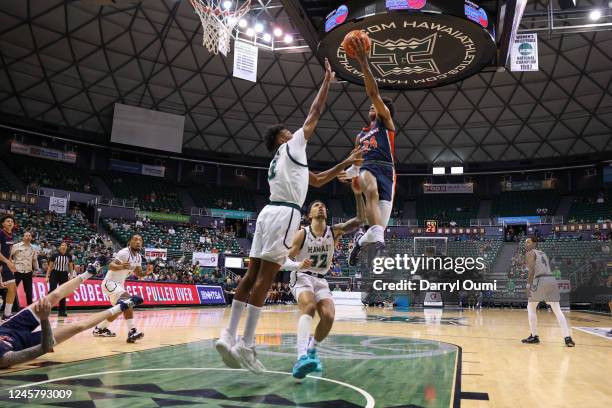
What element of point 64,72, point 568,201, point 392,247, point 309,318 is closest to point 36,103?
point 64,72

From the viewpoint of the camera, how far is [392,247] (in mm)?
28797

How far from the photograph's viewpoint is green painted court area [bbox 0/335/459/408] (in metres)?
A: 3.99

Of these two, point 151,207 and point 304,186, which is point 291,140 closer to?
point 304,186

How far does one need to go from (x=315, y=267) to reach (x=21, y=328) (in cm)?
328

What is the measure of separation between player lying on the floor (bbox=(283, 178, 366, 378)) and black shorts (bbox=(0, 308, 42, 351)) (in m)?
2.70

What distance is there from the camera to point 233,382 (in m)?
4.86

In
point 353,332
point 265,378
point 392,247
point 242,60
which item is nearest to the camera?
point 265,378

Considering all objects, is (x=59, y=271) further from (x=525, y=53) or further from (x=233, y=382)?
(x=525, y=53)

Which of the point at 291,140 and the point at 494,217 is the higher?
the point at 494,217

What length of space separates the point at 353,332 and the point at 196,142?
30.6 meters

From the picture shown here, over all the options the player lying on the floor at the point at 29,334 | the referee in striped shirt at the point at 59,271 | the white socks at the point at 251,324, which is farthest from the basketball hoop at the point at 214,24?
the white socks at the point at 251,324

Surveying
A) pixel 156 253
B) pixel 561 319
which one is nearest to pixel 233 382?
pixel 561 319

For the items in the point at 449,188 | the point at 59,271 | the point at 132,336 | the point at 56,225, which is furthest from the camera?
the point at 449,188

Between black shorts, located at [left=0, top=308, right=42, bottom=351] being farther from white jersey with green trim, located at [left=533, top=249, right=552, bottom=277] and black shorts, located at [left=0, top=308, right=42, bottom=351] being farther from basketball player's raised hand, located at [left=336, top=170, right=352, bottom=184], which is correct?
white jersey with green trim, located at [left=533, top=249, right=552, bottom=277]
